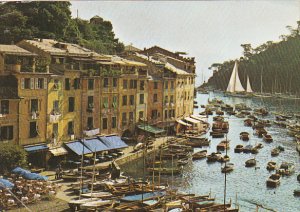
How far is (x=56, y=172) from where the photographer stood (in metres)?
35.9

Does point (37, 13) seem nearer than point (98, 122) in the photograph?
No

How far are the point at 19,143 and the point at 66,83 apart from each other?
307 inches

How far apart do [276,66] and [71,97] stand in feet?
453

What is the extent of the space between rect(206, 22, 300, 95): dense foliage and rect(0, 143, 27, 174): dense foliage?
134 meters

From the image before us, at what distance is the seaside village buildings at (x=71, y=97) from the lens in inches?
1422

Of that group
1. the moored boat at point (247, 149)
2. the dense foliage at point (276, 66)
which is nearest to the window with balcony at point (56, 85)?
the moored boat at point (247, 149)

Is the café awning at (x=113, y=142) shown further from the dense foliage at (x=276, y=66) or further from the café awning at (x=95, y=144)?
the dense foliage at (x=276, y=66)

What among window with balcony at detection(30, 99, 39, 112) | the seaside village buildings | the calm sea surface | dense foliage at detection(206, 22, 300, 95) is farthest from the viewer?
dense foliage at detection(206, 22, 300, 95)

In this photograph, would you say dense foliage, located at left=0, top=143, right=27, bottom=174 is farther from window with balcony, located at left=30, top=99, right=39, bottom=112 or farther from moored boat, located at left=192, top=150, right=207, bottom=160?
moored boat, located at left=192, top=150, right=207, bottom=160

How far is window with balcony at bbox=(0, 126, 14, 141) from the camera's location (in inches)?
1388

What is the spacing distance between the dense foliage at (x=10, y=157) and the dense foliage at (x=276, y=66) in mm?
133976

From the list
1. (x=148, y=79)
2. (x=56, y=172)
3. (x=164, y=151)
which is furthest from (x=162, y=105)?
(x=56, y=172)

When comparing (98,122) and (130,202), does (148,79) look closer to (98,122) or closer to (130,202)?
(98,122)

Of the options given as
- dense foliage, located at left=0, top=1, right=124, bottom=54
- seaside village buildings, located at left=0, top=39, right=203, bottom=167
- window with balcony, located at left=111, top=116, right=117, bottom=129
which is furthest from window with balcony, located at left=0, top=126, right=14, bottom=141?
dense foliage, located at left=0, top=1, right=124, bottom=54
